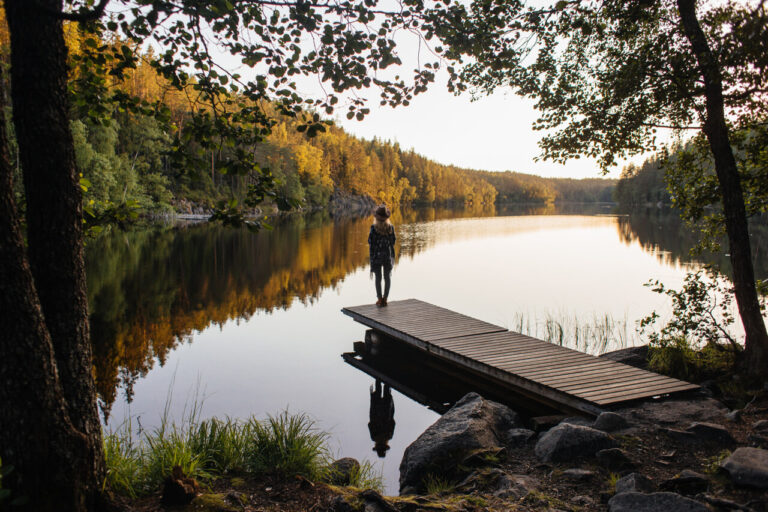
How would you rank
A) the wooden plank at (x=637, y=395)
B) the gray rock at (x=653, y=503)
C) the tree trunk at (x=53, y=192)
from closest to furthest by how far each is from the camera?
the tree trunk at (x=53, y=192) → the gray rock at (x=653, y=503) → the wooden plank at (x=637, y=395)

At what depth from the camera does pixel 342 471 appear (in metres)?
5.49

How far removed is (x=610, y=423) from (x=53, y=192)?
5.51m

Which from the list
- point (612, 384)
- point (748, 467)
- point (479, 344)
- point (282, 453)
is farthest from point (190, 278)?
point (748, 467)

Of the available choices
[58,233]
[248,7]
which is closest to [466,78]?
[248,7]

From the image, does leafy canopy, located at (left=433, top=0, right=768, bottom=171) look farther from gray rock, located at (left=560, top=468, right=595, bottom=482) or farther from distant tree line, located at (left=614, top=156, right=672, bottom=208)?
distant tree line, located at (left=614, top=156, right=672, bottom=208)

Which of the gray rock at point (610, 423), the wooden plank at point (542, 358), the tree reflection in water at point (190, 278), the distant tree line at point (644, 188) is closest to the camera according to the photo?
the gray rock at point (610, 423)

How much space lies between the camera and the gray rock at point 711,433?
16.4ft

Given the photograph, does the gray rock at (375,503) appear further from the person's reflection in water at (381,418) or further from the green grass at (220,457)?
the person's reflection in water at (381,418)

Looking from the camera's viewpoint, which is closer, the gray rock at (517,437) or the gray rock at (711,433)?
the gray rock at (711,433)

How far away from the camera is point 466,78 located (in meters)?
6.96

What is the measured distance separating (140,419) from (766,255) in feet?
85.5

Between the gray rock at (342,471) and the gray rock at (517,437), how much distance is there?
5.65 feet

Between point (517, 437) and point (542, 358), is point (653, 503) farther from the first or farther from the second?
point (542, 358)

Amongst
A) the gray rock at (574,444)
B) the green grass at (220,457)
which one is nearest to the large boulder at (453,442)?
the green grass at (220,457)
